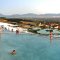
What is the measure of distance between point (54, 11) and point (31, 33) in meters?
0.45

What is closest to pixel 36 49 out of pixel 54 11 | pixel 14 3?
pixel 54 11

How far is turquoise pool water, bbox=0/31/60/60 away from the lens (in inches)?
75.9

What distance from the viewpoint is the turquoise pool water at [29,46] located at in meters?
1.93

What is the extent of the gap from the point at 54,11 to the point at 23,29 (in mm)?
507

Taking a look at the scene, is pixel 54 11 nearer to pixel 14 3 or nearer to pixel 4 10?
pixel 14 3

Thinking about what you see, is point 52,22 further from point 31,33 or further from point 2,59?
point 2,59

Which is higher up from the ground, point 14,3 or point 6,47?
point 14,3

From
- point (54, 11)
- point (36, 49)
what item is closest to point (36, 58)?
point (36, 49)

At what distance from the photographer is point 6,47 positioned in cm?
200

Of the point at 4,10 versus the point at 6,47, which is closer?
the point at 6,47

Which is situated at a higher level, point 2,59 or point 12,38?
point 12,38

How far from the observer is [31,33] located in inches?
81.0

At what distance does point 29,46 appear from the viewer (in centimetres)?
198

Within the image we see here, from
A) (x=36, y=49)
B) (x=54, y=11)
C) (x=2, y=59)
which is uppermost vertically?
(x=54, y=11)
